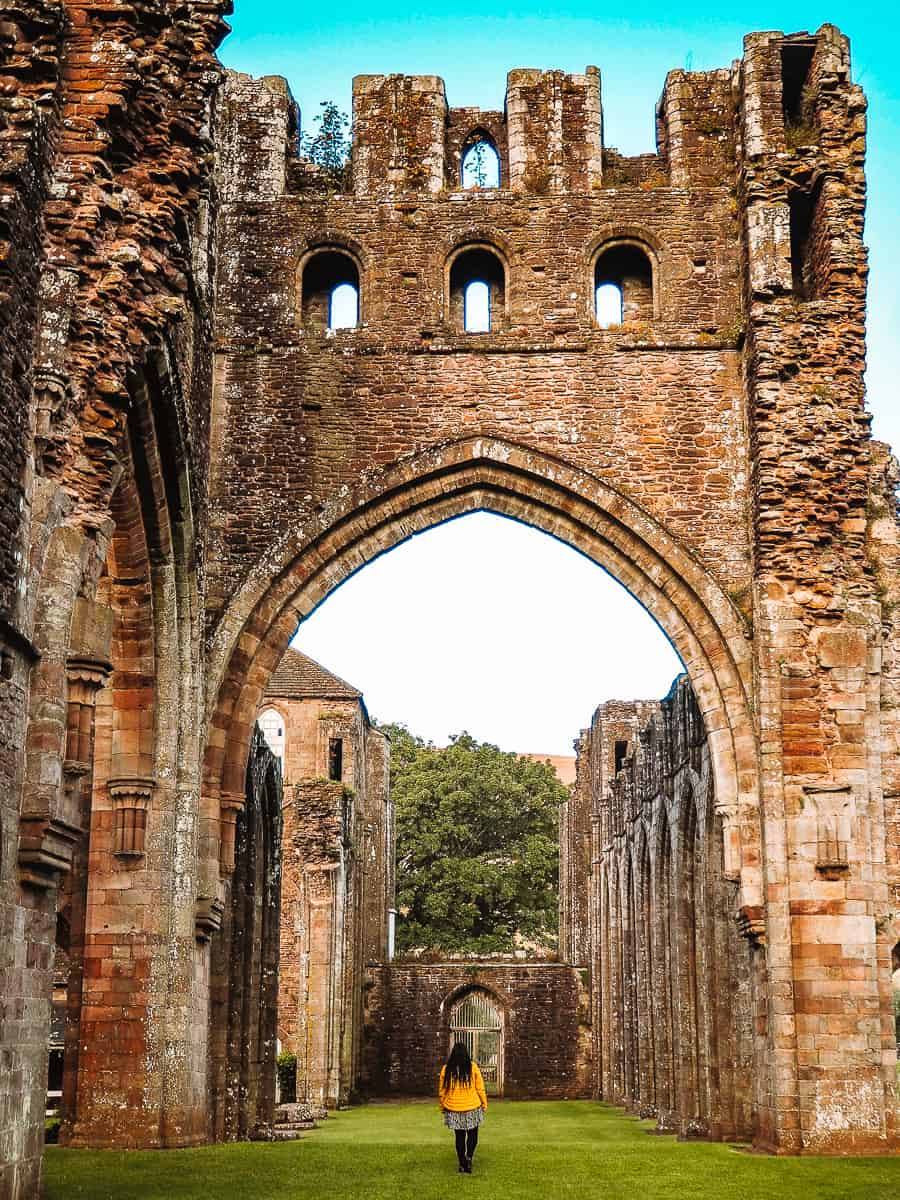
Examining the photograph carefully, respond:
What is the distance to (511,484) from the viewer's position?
14031 millimetres

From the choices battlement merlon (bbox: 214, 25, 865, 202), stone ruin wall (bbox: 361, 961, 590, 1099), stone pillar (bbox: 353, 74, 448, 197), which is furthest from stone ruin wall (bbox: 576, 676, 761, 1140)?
stone pillar (bbox: 353, 74, 448, 197)

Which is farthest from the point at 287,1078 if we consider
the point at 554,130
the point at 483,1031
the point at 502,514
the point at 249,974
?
the point at 554,130

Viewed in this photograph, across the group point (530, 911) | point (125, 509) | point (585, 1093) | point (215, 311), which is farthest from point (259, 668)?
point (530, 911)

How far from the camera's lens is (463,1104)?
10352 mm

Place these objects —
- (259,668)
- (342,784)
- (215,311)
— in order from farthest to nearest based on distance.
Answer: (342,784), (215,311), (259,668)

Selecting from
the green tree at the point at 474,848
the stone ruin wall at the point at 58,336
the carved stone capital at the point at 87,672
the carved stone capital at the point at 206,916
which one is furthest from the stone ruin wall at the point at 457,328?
the green tree at the point at 474,848

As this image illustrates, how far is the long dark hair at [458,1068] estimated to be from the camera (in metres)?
10.4

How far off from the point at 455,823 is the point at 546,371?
2635 centimetres

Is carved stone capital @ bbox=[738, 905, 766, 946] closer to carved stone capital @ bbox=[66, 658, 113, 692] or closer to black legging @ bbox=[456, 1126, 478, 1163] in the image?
black legging @ bbox=[456, 1126, 478, 1163]

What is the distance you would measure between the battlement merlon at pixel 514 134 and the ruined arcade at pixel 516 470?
0.11 ft

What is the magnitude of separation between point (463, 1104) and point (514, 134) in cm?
896

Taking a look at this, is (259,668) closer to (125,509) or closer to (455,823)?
(125,509)

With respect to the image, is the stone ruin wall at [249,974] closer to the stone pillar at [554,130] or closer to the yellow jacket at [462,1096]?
the yellow jacket at [462,1096]

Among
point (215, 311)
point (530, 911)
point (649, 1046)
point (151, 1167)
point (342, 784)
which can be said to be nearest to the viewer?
point (151, 1167)
